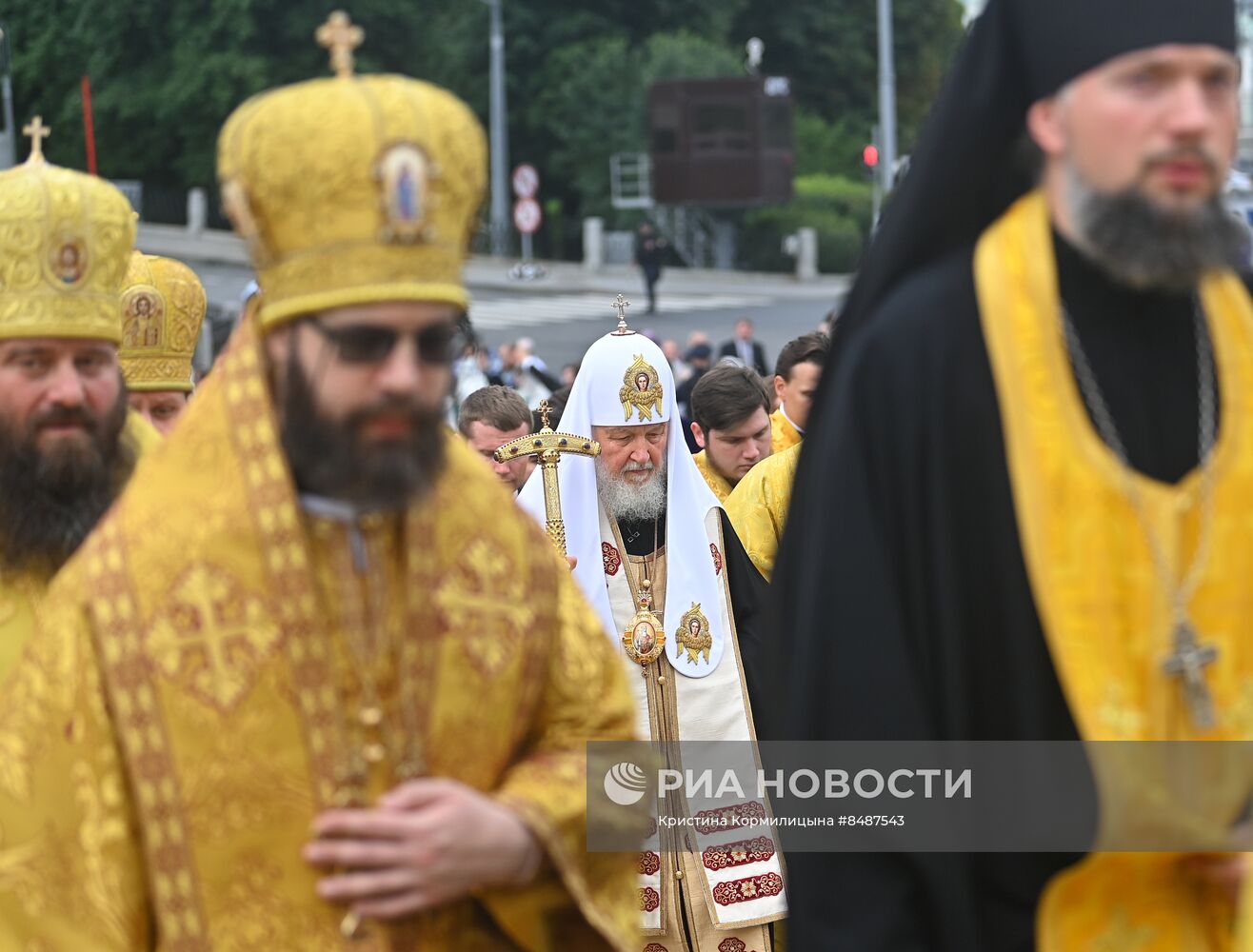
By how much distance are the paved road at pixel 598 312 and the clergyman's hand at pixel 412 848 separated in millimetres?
28001

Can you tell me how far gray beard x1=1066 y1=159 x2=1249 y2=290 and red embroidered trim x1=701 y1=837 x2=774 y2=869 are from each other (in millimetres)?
4171

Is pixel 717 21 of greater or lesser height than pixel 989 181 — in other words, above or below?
above

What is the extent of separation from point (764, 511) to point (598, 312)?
108ft

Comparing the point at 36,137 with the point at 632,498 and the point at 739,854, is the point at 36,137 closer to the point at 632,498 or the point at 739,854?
the point at 632,498

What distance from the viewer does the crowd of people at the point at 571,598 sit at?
10.5ft

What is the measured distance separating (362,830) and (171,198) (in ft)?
156

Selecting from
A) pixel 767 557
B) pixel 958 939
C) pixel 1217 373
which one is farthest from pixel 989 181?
pixel 767 557

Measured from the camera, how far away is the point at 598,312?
40594 mm

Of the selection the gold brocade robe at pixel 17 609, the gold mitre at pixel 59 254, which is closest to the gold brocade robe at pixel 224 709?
the gold brocade robe at pixel 17 609

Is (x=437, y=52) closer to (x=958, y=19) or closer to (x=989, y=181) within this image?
(x=958, y=19)

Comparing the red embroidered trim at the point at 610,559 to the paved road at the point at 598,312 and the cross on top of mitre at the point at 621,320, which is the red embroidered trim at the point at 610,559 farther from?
the paved road at the point at 598,312

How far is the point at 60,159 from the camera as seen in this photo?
155ft

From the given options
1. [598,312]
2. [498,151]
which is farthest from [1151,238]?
[498,151]

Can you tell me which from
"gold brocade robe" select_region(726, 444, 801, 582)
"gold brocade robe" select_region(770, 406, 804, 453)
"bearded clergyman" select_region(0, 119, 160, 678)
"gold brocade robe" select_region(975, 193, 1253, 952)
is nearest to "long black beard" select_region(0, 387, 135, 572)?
"bearded clergyman" select_region(0, 119, 160, 678)
